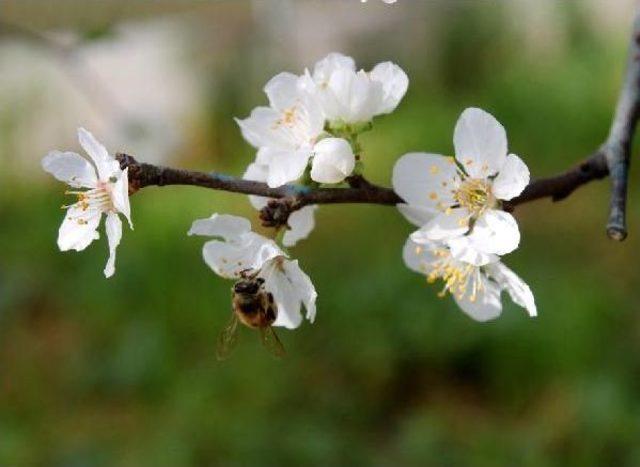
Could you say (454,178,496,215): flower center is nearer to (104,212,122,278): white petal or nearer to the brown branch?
the brown branch

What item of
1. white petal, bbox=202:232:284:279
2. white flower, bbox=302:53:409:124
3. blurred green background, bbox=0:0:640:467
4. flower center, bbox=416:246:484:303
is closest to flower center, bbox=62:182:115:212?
white petal, bbox=202:232:284:279

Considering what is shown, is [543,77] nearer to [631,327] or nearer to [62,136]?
[631,327]

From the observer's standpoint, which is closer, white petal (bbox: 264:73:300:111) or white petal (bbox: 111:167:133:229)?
white petal (bbox: 111:167:133:229)

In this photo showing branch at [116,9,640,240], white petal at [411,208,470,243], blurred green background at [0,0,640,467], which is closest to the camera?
branch at [116,9,640,240]

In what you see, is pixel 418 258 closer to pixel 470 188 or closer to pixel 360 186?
pixel 470 188

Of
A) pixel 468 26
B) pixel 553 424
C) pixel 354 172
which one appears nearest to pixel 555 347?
pixel 553 424

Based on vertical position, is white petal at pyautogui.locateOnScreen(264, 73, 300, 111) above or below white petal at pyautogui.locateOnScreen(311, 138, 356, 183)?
above

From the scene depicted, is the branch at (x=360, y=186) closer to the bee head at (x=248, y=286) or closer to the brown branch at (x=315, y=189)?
the brown branch at (x=315, y=189)
